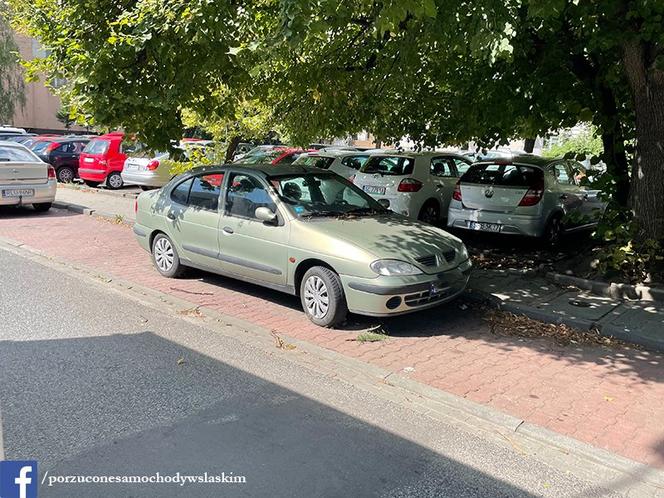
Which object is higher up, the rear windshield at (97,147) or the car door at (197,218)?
the rear windshield at (97,147)

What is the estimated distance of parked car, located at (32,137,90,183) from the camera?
19938mm

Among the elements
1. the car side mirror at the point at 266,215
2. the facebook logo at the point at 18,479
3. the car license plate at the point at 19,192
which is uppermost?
the car side mirror at the point at 266,215

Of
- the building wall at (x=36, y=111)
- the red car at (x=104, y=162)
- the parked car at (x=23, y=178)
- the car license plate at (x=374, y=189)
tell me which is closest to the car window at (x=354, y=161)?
the car license plate at (x=374, y=189)

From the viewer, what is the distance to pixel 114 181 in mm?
18266

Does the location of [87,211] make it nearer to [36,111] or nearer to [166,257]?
[166,257]

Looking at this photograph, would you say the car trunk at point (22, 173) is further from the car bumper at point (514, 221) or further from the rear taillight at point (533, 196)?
the rear taillight at point (533, 196)

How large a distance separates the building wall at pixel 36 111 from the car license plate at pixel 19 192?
→ 37.2m

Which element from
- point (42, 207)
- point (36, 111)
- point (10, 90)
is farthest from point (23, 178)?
point (36, 111)

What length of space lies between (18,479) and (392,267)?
348 centimetres

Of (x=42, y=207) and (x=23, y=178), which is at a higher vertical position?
(x=23, y=178)

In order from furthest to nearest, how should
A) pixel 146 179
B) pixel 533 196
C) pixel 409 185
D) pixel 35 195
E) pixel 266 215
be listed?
pixel 146 179 → pixel 35 195 → pixel 409 185 → pixel 533 196 → pixel 266 215

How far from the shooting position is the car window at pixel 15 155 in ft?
39.5

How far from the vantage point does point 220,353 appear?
205 inches

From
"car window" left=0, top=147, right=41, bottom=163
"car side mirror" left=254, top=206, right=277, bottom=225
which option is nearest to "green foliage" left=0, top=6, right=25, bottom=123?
"car window" left=0, top=147, right=41, bottom=163
